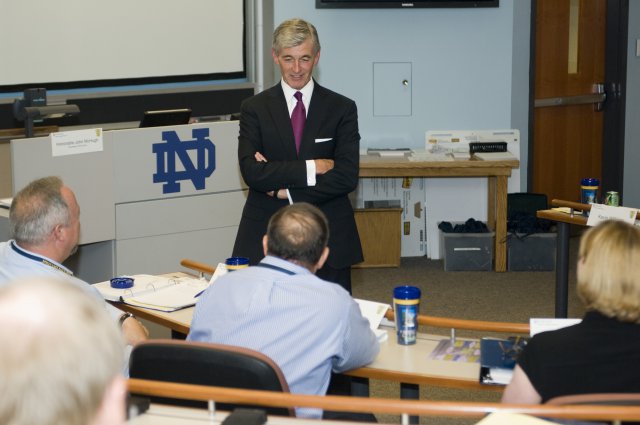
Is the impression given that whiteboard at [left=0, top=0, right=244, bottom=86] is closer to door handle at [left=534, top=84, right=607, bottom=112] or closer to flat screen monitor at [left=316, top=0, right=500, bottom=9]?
flat screen monitor at [left=316, top=0, right=500, bottom=9]

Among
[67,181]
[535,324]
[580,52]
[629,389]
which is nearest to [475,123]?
[580,52]

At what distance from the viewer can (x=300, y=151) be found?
13.3 feet

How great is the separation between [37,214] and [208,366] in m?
0.98

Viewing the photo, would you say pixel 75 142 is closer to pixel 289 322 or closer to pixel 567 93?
pixel 289 322

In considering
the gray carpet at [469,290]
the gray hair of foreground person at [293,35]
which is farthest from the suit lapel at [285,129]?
the gray carpet at [469,290]

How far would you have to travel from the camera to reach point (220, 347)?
2.47m

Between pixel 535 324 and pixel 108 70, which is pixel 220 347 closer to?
pixel 535 324

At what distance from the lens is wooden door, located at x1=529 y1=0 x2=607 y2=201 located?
7.63 m

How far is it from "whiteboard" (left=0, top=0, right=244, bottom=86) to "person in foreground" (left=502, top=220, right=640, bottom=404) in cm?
431

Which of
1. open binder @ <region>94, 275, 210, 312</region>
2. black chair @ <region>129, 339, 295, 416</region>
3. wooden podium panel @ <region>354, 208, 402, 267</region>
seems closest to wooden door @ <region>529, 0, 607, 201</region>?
wooden podium panel @ <region>354, 208, 402, 267</region>

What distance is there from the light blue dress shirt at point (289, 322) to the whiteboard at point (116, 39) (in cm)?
367

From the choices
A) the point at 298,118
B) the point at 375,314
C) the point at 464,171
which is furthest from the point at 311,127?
the point at 464,171

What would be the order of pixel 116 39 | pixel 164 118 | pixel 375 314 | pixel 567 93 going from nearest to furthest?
pixel 375 314 → pixel 164 118 → pixel 116 39 → pixel 567 93

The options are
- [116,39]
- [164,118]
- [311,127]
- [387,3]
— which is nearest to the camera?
[311,127]
